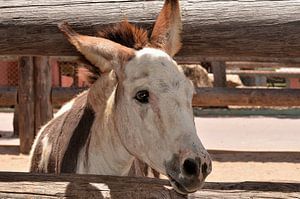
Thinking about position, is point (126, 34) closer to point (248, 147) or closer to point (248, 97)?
point (248, 147)

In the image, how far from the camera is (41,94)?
785cm

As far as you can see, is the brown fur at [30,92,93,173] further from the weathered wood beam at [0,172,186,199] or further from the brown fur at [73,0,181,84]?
the weathered wood beam at [0,172,186,199]

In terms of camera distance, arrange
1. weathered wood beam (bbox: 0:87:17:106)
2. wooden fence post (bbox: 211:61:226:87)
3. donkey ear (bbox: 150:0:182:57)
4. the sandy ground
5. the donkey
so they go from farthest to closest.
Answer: wooden fence post (bbox: 211:61:226:87), weathered wood beam (bbox: 0:87:17:106), the sandy ground, donkey ear (bbox: 150:0:182:57), the donkey

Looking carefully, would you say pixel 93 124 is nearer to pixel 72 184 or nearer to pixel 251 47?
pixel 72 184

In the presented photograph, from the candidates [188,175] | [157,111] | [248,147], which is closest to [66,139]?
[157,111]

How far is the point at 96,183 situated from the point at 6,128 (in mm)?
9609

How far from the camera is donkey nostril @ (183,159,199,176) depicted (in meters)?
2.03

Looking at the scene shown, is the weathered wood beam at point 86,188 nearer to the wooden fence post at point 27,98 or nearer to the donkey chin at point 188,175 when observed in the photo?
the donkey chin at point 188,175

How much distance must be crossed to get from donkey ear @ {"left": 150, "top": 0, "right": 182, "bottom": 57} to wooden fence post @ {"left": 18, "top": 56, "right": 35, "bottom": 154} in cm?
548

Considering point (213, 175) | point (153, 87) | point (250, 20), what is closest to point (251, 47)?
point (250, 20)

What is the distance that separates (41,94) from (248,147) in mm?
3403

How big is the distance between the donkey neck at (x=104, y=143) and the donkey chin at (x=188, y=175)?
2.03ft

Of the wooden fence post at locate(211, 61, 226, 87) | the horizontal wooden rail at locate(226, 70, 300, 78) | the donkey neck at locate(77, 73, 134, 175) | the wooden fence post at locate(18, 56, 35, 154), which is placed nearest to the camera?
the donkey neck at locate(77, 73, 134, 175)

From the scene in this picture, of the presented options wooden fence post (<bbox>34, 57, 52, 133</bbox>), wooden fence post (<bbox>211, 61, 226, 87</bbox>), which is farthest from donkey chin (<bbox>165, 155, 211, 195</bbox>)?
wooden fence post (<bbox>211, 61, 226, 87</bbox>)
